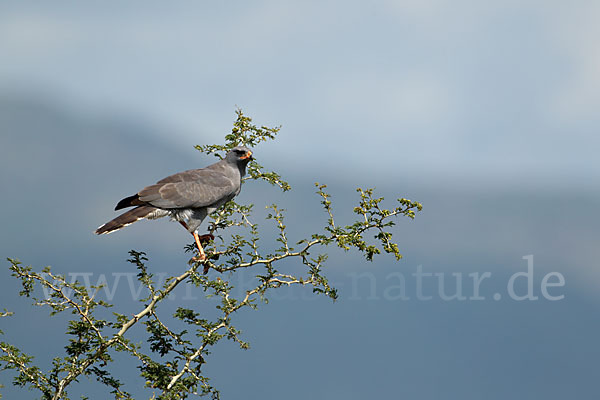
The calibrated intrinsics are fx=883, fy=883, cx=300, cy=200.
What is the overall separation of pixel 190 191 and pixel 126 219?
4.38 feet

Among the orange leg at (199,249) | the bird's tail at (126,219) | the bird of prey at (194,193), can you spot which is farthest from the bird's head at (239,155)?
the bird's tail at (126,219)

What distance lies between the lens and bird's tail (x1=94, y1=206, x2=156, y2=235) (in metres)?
14.3

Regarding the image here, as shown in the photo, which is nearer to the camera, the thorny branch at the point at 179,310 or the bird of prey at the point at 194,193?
the thorny branch at the point at 179,310

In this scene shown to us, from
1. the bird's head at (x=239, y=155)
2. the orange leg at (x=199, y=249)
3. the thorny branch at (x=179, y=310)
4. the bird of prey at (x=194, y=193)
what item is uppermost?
the bird's head at (x=239, y=155)

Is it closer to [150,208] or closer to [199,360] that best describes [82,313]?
[199,360]

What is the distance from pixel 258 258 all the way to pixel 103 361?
278 cm

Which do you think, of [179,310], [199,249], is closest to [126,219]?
[199,249]

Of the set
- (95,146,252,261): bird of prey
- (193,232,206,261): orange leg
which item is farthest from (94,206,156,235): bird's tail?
(193,232,206,261): orange leg

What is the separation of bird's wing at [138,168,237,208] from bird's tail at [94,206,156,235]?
170mm

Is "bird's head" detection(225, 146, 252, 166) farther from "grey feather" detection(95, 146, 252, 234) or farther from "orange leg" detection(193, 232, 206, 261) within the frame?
"orange leg" detection(193, 232, 206, 261)

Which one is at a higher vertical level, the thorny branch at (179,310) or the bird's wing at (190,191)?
the bird's wing at (190,191)

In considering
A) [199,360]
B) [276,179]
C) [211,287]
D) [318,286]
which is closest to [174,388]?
[199,360]

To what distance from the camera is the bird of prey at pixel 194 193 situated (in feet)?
50.6

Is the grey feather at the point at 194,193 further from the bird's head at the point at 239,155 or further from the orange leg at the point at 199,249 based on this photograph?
the orange leg at the point at 199,249
